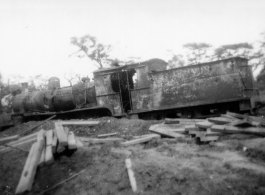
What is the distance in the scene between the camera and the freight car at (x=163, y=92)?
8.15 m

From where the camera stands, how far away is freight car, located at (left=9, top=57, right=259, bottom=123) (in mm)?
8148

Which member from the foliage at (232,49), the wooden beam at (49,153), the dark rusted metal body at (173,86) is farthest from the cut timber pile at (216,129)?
the foliage at (232,49)

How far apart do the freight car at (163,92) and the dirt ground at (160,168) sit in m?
3.52

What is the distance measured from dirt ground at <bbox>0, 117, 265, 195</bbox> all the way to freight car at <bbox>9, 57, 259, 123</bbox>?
352 centimetres

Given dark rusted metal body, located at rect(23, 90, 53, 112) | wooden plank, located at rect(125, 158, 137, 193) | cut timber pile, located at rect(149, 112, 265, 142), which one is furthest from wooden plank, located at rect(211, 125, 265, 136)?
dark rusted metal body, located at rect(23, 90, 53, 112)

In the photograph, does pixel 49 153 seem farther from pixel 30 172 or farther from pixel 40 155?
pixel 30 172

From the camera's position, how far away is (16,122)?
1273cm

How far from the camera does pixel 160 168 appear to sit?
3803 mm

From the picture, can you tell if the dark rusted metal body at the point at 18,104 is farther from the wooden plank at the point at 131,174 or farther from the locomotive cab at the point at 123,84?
the wooden plank at the point at 131,174

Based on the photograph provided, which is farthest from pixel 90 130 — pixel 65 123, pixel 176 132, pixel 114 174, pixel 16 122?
pixel 16 122

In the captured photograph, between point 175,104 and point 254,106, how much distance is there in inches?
115

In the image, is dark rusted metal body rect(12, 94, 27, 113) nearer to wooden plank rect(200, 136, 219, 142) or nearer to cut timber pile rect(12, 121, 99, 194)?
cut timber pile rect(12, 121, 99, 194)

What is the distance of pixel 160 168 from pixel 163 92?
5.43 metres

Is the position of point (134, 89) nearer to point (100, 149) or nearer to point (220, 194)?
point (100, 149)
